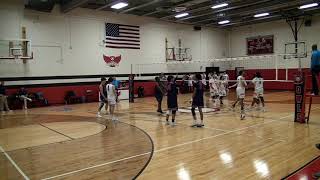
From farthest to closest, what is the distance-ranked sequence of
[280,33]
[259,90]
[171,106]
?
1. [280,33]
2. [259,90]
3. [171,106]

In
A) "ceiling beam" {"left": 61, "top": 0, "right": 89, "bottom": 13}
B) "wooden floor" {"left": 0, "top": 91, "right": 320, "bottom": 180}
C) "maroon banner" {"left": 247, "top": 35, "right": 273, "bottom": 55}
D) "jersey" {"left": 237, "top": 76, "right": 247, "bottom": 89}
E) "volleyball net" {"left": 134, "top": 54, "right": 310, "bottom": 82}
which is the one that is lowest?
"wooden floor" {"left": 0, "top": 91, "right": 320, "bottom": 180}

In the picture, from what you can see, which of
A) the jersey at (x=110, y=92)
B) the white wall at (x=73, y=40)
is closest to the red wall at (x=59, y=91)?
the white wall at (x=73, y=40)

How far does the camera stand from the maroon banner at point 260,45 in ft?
79.7

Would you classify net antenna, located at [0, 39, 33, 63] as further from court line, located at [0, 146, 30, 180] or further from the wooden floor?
court line, located at [0, 146, 30, 180]

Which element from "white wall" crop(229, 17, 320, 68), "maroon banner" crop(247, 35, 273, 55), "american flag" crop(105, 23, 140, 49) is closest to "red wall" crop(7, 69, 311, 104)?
"white wall" crop(229, 17, 320, 68)

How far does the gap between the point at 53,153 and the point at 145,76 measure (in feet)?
49.3

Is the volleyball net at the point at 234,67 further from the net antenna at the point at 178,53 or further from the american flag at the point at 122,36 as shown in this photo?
the american flag at the point at 122,36

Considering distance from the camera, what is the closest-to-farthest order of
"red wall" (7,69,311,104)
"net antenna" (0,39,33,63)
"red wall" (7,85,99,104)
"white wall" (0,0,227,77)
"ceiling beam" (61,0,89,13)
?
"net antenna" (0,39,33,63), "ceiling beam" (61,0,89,13), "white wall" (0,0,227,77), "red wall" (7,85,99,104), "red wall" (7,69,311,104)

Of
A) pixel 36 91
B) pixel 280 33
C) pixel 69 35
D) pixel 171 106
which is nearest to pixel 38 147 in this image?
pixel 171 106

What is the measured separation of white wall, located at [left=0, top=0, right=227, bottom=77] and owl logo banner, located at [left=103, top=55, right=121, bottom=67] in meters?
0.26

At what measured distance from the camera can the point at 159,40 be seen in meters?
22.3

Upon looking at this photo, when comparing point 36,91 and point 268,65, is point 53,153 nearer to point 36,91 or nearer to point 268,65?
point 36,91

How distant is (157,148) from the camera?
686cm

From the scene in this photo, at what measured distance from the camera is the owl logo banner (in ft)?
63.7
